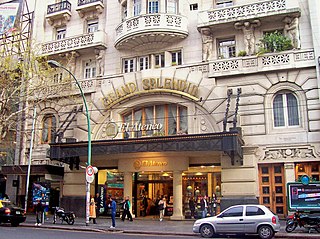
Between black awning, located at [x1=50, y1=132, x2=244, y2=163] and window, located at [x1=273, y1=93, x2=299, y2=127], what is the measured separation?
2789 mm

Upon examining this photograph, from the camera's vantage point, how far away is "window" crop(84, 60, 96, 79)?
2880 cm

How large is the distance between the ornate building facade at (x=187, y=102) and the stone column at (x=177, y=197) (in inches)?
2.8

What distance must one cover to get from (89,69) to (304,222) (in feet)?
63.5

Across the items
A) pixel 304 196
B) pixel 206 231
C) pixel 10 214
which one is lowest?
pixel 206 231

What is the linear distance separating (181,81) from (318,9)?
937 cm

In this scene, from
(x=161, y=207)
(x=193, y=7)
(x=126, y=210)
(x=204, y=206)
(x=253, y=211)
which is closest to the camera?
(x=253, y=211)

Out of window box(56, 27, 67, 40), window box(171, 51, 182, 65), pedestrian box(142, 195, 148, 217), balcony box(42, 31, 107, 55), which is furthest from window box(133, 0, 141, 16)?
pedestrian box(142, 195, 148, 217)

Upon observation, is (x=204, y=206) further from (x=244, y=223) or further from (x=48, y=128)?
(x=48, y=128)

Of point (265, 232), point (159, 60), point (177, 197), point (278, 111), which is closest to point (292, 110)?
point (278, 111)

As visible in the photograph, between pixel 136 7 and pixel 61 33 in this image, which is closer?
pixel 136 7

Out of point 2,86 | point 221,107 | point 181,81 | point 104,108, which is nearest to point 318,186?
point 221,107

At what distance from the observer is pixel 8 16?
103 feet

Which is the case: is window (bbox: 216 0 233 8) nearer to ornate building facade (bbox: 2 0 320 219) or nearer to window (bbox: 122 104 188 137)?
ornate building facade (bbox: 2 0 320 219)

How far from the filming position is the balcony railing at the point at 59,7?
1185 inches
